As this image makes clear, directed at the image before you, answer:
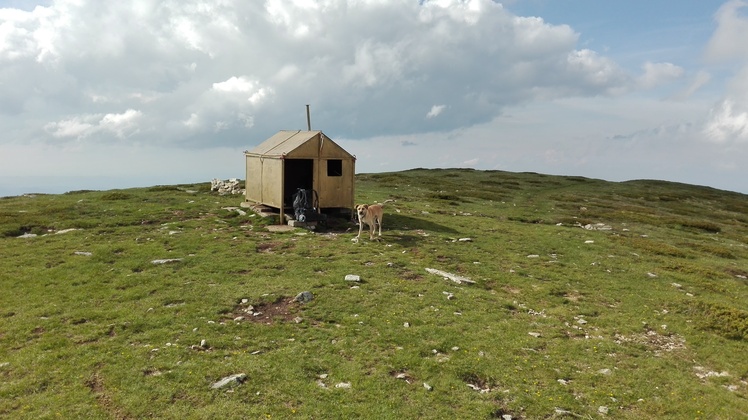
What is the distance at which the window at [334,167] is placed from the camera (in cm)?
3011

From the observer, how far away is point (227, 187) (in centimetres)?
4434

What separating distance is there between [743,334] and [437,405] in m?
11.1

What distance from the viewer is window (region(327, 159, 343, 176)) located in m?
30.1

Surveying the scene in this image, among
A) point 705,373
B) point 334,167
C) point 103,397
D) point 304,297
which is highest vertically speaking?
point 334,167

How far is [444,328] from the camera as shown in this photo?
13984mm

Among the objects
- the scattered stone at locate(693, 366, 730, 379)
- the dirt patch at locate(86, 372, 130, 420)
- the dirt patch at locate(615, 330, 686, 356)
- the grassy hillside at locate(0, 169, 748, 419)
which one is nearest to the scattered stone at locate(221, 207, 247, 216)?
the grassy hillside at locate(0, 169, 748, 419)

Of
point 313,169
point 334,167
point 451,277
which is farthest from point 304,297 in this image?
point 334,167

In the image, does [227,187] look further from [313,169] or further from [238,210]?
[313,169]

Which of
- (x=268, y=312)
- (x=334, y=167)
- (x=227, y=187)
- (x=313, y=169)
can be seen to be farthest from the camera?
(x=227, y=187)

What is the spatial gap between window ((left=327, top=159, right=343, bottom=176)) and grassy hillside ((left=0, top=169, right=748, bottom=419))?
14.0 feet

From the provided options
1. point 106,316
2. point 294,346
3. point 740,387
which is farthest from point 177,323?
point 740,387

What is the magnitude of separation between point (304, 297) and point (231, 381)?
533 cm

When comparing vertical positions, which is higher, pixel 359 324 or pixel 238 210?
pixel 238 210

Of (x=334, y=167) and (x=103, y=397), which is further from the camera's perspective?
(x=334, y=167)
